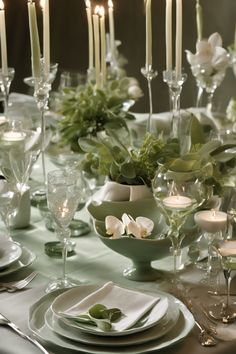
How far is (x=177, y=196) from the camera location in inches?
57.5

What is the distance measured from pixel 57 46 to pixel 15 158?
10.9ft

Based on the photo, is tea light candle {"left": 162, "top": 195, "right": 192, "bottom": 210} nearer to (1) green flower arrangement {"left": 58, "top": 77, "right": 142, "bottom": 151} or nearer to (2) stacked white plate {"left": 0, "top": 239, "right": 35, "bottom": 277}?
(2) stacked white plate {"left": 0, "top": 239, "right": 35, "bottom": 277}

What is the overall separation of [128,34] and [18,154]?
11.2 ft

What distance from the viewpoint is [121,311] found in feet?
4.23

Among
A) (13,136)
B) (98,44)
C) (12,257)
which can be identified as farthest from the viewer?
(98,44)

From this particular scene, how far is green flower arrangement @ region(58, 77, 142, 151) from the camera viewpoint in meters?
2.14

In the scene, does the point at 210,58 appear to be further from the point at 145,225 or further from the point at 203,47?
the point at 145,225

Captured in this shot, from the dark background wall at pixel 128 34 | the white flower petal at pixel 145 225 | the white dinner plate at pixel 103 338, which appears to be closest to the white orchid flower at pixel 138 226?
the white flower petal at pixel 145 225

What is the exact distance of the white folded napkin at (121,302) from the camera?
1267 mm

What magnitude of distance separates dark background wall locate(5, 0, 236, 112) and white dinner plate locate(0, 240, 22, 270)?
3288 mm

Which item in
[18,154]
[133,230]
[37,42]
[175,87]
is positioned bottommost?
[133,230]

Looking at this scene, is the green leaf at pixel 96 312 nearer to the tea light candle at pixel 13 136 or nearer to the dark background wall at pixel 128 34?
the tea light candle at pixel 13 136

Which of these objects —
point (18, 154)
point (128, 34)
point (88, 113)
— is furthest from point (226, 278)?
point (128, 34)

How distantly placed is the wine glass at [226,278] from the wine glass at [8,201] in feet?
1.73
